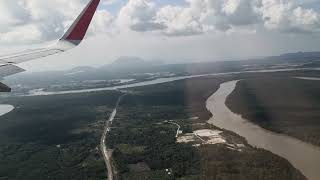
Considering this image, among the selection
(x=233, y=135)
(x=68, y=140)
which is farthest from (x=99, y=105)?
(x=233, y=135)

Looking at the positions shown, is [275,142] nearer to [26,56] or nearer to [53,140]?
[53,140]

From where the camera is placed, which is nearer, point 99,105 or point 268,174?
point 268,174

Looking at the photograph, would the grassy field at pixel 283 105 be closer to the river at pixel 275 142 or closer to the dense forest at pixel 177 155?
the river at pixel 275 142

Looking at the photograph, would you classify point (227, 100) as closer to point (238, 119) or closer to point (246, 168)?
point (238, 119)

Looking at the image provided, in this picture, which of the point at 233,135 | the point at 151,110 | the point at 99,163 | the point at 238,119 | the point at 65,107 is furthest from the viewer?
the point at 65,107

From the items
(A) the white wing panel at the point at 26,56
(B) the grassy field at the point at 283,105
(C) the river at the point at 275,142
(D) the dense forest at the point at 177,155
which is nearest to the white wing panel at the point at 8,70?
(A) the white wing panel at the point at 26,56
